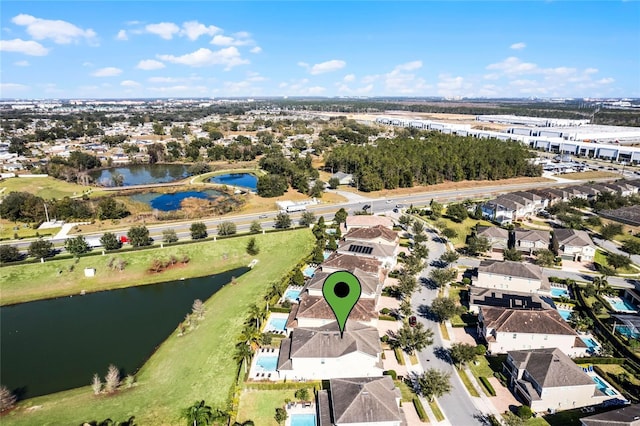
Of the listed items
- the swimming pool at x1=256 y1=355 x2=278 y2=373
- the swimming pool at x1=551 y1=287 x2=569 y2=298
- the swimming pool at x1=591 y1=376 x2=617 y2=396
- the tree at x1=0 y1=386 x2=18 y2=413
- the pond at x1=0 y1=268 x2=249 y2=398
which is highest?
the swimming pool at x1=551 y1=287 x2=569 y2=298

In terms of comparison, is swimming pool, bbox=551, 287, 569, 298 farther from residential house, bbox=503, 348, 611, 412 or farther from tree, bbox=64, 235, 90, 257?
tree, bbox=64, 235, 90, 257

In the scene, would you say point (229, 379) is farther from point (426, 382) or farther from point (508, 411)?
point (508, 411)

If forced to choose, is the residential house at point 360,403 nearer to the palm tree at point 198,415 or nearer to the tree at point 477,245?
the palm tree at point 198,415

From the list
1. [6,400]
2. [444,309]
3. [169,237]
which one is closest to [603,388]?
[444,309]

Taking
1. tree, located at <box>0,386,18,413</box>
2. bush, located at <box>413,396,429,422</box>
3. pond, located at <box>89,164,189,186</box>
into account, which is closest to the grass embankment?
tree, located at <box>0,386,18,413</box>

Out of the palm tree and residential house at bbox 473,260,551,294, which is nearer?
the palm tree

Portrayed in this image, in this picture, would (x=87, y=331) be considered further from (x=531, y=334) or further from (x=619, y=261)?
(x=619, y=261)
